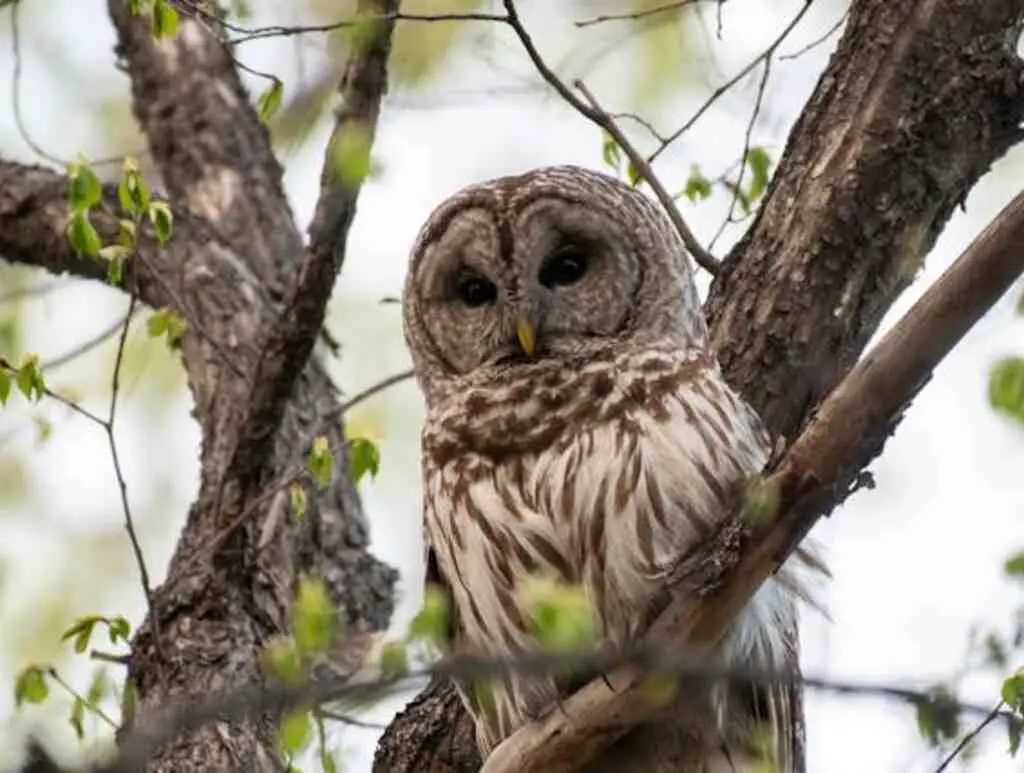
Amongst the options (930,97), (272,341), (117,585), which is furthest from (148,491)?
(930,97)

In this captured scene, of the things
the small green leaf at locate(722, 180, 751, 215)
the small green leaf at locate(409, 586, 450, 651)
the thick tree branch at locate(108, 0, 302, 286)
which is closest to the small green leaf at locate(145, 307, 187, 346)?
the thick tree branch at locate(108, 0, 302, 286)

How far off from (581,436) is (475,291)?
593mm

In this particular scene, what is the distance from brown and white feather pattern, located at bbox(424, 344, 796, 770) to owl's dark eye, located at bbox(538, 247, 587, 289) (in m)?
0.25

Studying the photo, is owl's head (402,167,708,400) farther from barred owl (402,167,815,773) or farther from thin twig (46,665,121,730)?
thin twig (46,665,121,730)

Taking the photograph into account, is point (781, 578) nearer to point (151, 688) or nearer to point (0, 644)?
point (151, 688)

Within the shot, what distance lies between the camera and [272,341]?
15.7 feet

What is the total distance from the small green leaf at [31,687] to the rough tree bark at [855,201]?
71 cm

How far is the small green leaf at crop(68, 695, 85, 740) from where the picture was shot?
4078 millimetres

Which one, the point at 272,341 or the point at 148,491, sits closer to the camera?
the point at 272,341

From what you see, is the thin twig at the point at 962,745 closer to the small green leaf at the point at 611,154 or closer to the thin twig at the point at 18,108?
the small green leaf at the point at 611,154

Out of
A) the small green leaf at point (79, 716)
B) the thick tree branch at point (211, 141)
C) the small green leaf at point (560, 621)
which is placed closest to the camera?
the small green leaf at point (560, 621)

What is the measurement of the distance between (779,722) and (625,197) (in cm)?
119

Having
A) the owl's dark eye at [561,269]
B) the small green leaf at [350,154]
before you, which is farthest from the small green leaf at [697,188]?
the small green leaf at [350,154]

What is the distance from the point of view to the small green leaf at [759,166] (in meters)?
4.91
